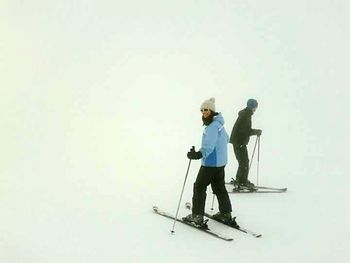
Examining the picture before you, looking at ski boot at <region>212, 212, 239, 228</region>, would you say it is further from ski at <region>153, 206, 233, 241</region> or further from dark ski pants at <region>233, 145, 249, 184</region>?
dark ski pants at <region>233, 145, 249, 184</region>

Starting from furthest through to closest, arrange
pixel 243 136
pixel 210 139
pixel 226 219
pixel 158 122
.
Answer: pixel 158 122 < pixel 243 136 < pixel 226 219 < pixel 210 139

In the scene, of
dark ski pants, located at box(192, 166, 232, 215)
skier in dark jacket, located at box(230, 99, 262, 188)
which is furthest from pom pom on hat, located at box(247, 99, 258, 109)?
dark ski pants, located at box(192, 166, 232, 215)

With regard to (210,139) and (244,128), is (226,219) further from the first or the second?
(244,128)

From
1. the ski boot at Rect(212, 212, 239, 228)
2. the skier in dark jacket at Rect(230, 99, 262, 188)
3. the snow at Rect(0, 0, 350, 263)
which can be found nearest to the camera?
the snow at Rect(0, 0, 350, 263)

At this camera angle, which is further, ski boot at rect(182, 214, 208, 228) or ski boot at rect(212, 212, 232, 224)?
ski boot at rect(212, 212, 232, 224)

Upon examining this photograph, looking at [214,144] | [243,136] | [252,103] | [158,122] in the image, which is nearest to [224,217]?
[214,144]

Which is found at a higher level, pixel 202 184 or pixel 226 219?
pixel 202 184

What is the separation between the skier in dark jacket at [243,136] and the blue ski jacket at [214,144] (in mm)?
1689

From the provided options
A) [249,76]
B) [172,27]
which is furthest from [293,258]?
[172,27]

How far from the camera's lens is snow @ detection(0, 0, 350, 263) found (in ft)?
17.0

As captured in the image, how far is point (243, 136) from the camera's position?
7.30 m

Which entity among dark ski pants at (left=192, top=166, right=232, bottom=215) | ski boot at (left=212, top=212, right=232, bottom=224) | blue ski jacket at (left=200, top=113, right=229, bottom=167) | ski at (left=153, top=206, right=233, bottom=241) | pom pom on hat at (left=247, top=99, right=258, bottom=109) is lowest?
ski at (left=153, top=206, right=233, bottom=241)

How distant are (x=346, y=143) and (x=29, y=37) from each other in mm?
10827

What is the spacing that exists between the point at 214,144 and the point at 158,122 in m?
7.84
